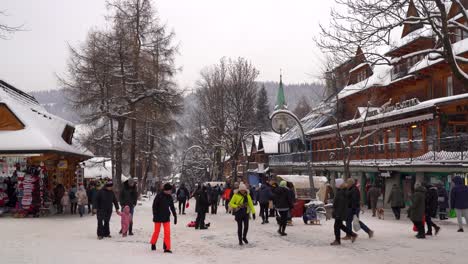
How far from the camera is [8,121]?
23.9 m

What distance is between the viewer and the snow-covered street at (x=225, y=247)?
11.7 meters

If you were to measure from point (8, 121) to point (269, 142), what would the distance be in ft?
182

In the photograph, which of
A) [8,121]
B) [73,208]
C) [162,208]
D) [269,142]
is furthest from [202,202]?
[269,142]

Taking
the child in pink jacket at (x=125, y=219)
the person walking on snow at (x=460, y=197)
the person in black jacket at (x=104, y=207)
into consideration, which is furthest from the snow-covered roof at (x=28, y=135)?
the person walking on snow at (x=460, y=197)

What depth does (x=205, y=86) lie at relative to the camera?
54062mm

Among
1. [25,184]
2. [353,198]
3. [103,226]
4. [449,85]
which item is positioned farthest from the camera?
[449,85]

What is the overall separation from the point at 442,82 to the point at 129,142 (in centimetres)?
2102

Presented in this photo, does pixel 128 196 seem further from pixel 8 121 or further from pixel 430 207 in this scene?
pixel 8 121

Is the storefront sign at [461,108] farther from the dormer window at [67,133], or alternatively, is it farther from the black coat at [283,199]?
the dormer window at [67,133]

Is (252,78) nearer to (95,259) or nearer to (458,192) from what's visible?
(458,192)

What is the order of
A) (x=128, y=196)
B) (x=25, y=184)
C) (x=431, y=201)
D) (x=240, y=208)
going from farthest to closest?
(x=25, y=184) < (x=431, y=201) < (x=128, y=196) < (x=240, y=208)

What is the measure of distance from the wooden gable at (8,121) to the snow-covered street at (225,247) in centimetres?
619

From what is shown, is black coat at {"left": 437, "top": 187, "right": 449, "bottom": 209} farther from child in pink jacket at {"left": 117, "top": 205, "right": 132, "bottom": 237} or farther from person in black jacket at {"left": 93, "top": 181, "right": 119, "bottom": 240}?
person in black jacket at {"left": 93, "top": 181, "right": 119, "bottom": 240}

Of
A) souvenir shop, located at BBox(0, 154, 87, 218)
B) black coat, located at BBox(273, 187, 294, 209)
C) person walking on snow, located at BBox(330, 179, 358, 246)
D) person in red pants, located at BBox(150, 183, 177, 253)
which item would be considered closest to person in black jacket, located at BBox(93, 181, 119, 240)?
person in red pants, located at BBox(150, 183, 177, 253)
